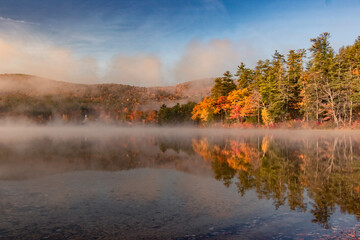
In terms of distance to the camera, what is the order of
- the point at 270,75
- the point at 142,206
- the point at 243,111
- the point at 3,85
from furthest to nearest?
the point at 3,85 < the point at 243,111 < the point at 270,75 < the point at 142,206

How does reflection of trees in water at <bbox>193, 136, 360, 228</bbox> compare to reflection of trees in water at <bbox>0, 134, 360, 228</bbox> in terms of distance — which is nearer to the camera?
reflection of trees in water at <bbox>193, 136, 360, 228</bbox>

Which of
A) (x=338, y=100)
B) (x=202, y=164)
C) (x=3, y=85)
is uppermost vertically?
(x=3, y=85)

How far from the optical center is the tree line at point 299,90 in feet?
151

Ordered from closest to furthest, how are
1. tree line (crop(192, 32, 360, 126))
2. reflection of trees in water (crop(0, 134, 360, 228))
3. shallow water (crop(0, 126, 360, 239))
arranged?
shallow water (crop(0, 126, 360, 239)) → reflection of trees in water (crop(0, 134, 360, 228)) → tree line (crop(192, 32, 360, 126))

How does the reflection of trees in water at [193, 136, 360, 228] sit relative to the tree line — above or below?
below

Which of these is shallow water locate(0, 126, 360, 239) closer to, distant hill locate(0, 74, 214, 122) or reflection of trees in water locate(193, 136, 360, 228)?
reflection of trees in water locate(193, 136, 360, 228)

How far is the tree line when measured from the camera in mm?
46125

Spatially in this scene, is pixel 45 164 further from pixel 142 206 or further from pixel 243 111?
pixel 243 111

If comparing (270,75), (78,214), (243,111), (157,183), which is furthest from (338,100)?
(78,214)

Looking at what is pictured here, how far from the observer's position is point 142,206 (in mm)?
6473

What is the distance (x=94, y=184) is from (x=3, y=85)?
732 ft

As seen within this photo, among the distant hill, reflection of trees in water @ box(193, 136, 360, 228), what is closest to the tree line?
reflection of trees in water @ box(193, 136, 360, 228)

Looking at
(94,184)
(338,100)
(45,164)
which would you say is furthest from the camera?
(338,100)

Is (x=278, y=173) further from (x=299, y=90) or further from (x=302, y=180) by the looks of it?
(x=299, y=90)
